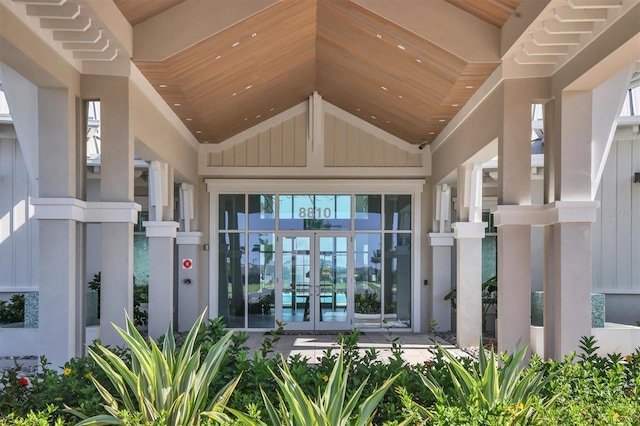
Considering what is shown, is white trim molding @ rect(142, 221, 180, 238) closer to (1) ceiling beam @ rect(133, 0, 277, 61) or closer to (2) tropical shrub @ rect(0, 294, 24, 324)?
(2) tropical shrub @ rect(0, 294, 24, 324)

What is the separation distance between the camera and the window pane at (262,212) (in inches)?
601

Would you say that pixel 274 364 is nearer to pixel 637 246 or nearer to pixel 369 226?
pixel 369 226

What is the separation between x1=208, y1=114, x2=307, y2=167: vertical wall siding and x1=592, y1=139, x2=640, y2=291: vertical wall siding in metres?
6.36

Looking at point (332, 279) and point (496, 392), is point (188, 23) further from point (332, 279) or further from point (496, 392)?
point (332, 279)

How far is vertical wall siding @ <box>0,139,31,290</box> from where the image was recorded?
14.6 m

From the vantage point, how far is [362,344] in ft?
42.2

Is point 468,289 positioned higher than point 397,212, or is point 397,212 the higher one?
point 397,212

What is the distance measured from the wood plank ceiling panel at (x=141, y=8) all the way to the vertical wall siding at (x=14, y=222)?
8.24m

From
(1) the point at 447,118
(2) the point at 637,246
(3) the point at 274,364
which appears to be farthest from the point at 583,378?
(2) the point at 637,246

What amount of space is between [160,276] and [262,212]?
169 inches

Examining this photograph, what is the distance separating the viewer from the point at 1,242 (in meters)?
14.6

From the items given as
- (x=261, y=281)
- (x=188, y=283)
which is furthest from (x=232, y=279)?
(x=188, y=283)

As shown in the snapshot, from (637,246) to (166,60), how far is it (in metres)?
11.0

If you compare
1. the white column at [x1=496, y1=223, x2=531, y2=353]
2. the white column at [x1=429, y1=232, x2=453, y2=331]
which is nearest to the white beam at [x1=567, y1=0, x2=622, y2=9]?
the white column at [x1=496, y1=223, x2=531, y2=353]
